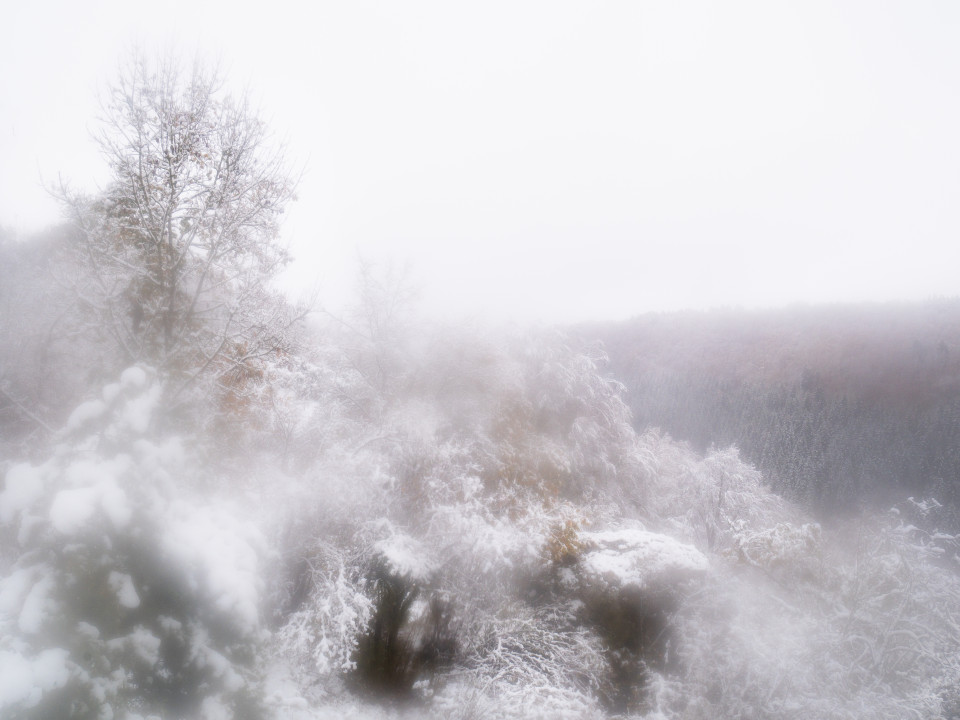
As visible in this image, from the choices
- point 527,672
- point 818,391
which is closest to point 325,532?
point 527,672

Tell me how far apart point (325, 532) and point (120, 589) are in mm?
5908

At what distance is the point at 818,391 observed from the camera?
7888 cm

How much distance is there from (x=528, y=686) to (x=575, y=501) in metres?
4.44

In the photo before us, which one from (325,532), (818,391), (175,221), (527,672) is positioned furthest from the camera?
(818,391)

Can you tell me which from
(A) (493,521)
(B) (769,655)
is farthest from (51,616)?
(B) (769,655)

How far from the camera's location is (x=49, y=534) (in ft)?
8.50

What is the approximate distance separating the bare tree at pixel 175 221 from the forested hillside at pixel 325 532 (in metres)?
0.04

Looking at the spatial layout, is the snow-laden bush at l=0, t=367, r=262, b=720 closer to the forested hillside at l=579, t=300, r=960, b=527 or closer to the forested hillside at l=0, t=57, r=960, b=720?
the forested hillside at l=0, t=57, r=960, b=720

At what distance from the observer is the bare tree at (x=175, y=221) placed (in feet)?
16.4

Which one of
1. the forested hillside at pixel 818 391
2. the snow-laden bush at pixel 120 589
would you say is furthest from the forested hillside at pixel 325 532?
the forested hillside at pixel 818 391

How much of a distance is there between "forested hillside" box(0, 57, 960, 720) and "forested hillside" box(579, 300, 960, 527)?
119ft

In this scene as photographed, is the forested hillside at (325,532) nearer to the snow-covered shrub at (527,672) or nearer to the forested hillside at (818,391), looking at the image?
the snow-covered shrub at (527,672)

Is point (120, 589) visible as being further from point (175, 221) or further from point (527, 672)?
point (527, 672)

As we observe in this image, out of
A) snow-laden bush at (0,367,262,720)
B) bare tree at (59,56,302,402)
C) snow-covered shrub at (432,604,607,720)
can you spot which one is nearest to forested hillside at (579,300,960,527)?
snow-covered shrub at (432,604,607,720)
